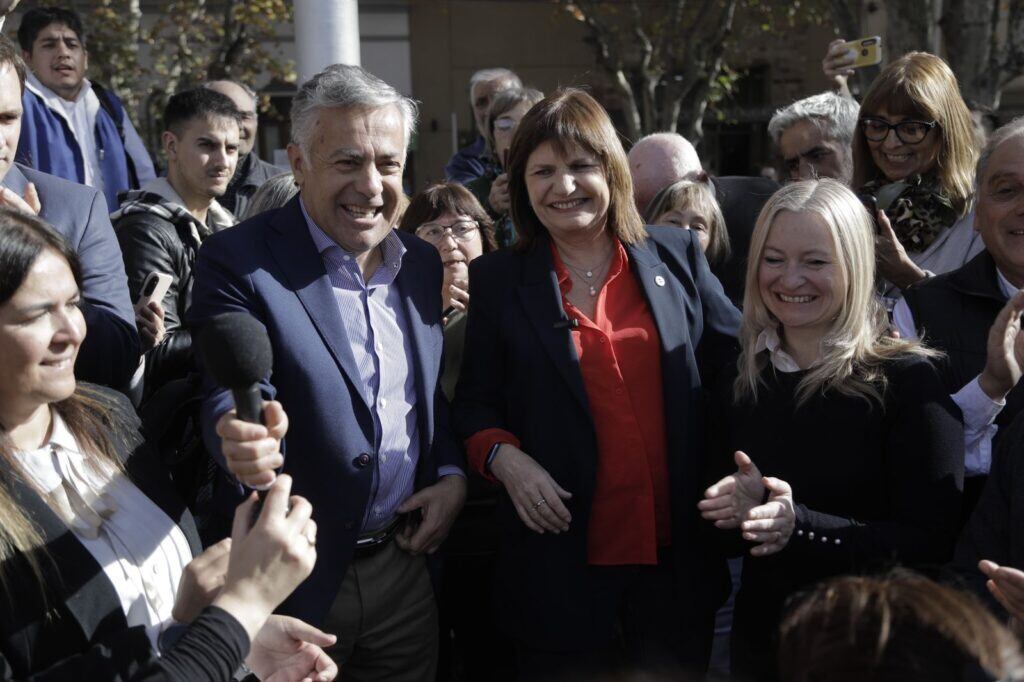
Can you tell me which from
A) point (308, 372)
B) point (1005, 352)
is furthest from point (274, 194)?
point (1005, 352)

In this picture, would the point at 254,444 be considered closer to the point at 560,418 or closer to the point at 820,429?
the point at 560,418

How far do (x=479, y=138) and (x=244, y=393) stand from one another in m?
4.77

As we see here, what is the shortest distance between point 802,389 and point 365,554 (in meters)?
1.36

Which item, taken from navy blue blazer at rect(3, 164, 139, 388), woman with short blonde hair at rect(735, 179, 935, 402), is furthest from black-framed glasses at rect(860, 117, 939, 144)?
navy blue blazer at rect(3, 164, 139, 388)

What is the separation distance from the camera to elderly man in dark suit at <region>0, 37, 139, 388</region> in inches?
118

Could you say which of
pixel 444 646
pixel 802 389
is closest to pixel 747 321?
pixel 802 389

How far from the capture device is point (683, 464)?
3207 millimetres

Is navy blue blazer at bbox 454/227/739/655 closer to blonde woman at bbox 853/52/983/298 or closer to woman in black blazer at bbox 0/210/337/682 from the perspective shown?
woman in black blazer at bbox 0/210/337/682

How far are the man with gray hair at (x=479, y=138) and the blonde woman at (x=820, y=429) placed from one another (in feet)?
10.8

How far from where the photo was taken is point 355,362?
3.01m

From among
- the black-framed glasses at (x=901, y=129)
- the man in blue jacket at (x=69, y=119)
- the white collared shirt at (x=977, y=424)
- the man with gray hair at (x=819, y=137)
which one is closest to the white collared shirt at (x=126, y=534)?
the white collared shirt at (x=977, y=424)

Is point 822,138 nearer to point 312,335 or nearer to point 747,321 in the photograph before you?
point 747,321

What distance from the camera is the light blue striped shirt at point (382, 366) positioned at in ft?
10.1

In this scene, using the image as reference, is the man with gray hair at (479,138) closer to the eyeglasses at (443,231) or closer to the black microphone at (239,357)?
the eyeglasses at (443,231)
